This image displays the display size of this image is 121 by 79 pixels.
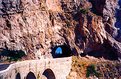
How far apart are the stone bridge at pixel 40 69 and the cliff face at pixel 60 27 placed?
3374mm

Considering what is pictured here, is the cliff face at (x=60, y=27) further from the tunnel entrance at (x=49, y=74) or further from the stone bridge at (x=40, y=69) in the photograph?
the stone bridge at (x=40, y=69)

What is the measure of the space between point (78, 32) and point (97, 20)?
10.8 ft

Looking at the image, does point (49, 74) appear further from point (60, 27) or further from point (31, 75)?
point (60, 27)

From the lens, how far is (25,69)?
48969mm

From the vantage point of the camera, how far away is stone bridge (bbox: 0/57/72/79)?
4541 cm

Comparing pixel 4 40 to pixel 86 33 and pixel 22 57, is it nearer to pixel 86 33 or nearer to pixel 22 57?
pixel 22 57

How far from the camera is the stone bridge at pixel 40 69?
4541cm

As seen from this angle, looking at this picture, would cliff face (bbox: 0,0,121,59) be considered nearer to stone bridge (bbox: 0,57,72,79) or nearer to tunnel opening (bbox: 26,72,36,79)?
stone bridge (bbox: 0,57,72,79)

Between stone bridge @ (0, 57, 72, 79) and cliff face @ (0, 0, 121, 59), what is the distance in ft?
11.1

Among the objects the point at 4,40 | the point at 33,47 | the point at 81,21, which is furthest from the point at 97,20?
the point at 4,40

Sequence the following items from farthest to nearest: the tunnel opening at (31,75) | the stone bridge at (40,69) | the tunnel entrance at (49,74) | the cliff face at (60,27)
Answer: the cliff face at (60,27) < the tunnel entrance at (49,74) < the tunnel opening at (31,75) < the stone bridge at (40,69)

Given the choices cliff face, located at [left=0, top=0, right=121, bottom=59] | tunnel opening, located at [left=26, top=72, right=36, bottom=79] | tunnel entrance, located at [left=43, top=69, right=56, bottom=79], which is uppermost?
cliff face, located at [left=0, top=0, right=121, bottom=59]

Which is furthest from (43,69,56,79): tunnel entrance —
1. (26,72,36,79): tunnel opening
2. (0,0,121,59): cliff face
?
(26,72,36,79): tunnel opening

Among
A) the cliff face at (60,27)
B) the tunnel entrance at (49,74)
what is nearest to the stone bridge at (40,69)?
the tunnel entrance at (49,74)
